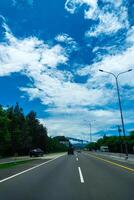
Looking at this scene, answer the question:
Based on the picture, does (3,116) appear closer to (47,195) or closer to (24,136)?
(24,136)

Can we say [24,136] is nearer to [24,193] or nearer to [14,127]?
[14,127]

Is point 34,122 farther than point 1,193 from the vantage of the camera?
Yes

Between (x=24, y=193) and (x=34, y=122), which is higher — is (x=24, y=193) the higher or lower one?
the lower one

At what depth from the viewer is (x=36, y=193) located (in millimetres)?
11664

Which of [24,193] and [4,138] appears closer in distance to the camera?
[24,193]

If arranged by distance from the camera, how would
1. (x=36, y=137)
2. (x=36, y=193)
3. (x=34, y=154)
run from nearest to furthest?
(x=36, y=193) → (x=34, y=154) → (x=36, y=137)

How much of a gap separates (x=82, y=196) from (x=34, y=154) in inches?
2482

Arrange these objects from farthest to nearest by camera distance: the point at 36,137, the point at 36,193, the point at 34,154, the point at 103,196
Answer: the point at 36,137 → the point at 34,154 → the point at 36,193 → the point at 103,196

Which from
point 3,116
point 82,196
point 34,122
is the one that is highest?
point 34,122

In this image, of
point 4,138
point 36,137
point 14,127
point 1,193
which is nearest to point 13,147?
point 14,127

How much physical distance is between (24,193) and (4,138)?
67.5 m

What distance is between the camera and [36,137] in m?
126

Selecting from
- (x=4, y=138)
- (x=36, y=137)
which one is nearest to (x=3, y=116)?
(x=4, y=138)

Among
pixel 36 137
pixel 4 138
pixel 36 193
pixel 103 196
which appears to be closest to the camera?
pixel 103 196
